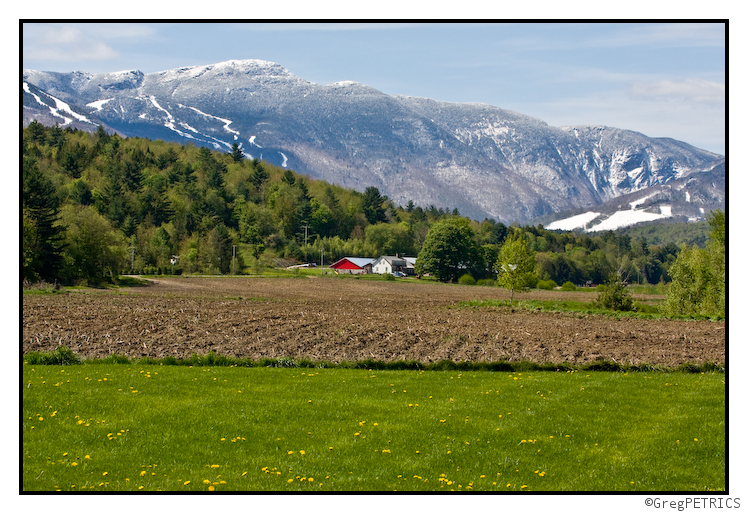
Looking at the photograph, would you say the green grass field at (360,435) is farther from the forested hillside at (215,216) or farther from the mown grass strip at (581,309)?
the forested hillside at (215,216)

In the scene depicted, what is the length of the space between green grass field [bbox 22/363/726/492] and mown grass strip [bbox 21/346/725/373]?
10.3 ft

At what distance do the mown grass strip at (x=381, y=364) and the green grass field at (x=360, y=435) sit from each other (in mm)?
3138

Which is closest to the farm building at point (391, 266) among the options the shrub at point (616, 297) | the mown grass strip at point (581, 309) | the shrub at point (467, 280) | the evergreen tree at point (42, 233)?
the shrub at point (467, 280)

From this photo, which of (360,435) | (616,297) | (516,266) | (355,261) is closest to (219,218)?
(355,261)

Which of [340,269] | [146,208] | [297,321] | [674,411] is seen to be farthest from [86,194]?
[674,411]

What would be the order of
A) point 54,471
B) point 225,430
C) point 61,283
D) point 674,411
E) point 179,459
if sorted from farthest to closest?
point 61,283
point 674,411
point 225,430
point 179,459
point 54,471

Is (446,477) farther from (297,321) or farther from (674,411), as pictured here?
(297,321)

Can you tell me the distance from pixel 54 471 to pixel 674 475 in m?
9.84

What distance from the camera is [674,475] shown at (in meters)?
9.95

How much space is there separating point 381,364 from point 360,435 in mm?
9394

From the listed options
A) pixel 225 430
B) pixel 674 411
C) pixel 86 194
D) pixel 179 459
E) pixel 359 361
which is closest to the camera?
pixel 179 459

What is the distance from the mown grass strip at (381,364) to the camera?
1992 centimetres

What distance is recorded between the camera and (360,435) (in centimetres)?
1172

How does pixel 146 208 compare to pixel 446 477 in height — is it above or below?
above
